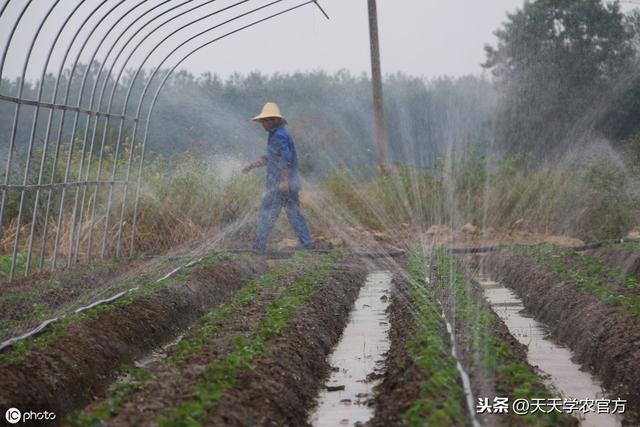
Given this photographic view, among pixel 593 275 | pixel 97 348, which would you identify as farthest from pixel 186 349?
pixel 593 275

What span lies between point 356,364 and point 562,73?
2445cm

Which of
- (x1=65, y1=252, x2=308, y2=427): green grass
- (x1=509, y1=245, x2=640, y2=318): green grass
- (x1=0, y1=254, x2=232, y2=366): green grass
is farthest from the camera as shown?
(x1=509, y1=245, x2=640, y2=318): green grass

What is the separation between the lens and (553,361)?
781cm

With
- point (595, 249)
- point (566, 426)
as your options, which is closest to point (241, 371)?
point (566, 426)

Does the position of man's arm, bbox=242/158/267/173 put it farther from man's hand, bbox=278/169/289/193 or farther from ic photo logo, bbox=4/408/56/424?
ic photo logo, bbox=4/408/56/424

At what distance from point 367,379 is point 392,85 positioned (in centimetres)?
3406

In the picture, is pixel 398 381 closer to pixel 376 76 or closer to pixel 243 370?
pixel 243 370

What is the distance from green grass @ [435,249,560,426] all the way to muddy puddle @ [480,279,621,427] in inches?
15.0

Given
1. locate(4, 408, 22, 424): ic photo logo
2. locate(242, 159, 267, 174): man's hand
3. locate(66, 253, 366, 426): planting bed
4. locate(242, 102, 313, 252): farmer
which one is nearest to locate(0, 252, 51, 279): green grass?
locate(242, 159, 267, 174): man's hand

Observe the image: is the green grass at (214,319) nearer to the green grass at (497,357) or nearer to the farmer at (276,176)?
the green grass at (497,357)

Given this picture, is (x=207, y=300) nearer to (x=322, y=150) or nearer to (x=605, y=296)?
(x=605, y=296)

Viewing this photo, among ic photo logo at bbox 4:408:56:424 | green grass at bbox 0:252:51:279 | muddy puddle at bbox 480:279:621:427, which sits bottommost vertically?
green grass at bbox 0:252:51:279

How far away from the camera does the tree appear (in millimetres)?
30031

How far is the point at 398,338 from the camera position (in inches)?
312
